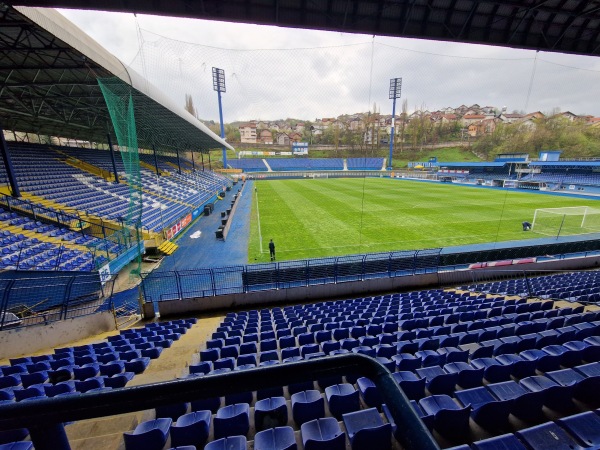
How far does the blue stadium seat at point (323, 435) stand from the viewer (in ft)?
8.68

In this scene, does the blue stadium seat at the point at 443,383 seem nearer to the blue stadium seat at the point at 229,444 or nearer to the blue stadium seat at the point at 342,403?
the blue stadium seat at the point at 342,403

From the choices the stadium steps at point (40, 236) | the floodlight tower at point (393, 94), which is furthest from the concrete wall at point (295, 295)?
the floodlight tower at point (393, 94)

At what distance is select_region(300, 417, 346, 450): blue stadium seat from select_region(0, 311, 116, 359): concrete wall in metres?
A: 8.33

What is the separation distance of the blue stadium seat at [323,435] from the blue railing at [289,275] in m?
8.29

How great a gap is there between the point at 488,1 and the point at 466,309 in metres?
8.43

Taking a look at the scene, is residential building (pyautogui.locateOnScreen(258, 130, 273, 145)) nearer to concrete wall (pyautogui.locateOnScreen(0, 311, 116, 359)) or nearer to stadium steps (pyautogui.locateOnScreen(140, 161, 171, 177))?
stadium steps (pyautogui.locateOnScreen(140, 161, 171, 177))

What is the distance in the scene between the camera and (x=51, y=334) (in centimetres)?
789

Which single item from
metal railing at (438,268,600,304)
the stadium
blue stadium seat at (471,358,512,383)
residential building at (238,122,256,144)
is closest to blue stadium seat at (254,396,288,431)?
the stadium

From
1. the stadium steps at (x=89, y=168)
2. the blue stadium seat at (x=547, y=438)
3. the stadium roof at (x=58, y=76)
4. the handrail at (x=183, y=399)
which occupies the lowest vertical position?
the blue stadium seat at (x=547, y=438)

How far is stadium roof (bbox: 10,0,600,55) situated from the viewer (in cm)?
711

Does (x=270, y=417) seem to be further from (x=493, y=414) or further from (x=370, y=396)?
(x=493, y=414)

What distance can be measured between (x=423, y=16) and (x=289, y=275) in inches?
394

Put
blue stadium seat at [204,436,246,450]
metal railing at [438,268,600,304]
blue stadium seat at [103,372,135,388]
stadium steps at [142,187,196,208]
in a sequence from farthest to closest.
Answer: stadium steps at [142,187,196,208] → metal railing at [438,268,600,304] → blue stadium seat at [103,372,135,388] → blue stadium seat at [204,436,246,450]

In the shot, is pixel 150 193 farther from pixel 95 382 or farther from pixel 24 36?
pixel 95 382
